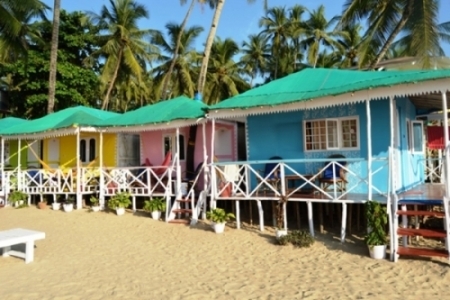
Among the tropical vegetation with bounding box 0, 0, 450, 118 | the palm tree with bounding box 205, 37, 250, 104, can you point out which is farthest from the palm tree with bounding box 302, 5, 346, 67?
the palm tree with bounding box 205, 37, 250, 104

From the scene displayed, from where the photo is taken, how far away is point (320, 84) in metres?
9.26

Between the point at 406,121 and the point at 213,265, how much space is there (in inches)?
264

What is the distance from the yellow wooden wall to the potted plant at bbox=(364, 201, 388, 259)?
404 inches

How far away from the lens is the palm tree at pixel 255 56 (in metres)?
30.9

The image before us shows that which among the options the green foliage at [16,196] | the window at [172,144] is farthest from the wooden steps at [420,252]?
the green foliage at [16,196]

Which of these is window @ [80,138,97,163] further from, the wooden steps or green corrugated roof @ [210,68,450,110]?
the wooden steps

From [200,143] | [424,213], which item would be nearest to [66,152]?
[200,143]

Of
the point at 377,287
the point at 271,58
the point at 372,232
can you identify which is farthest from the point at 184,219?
the point at 271,58

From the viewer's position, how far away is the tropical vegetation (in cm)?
1492

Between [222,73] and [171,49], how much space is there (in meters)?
4.16

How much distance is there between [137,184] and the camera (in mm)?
12844

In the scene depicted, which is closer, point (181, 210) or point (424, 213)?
point (424, 213)

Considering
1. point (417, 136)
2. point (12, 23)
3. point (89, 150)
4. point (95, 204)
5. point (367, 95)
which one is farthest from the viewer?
point (89, 150)

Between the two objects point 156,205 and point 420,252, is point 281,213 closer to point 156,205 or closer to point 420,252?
point 420,252
